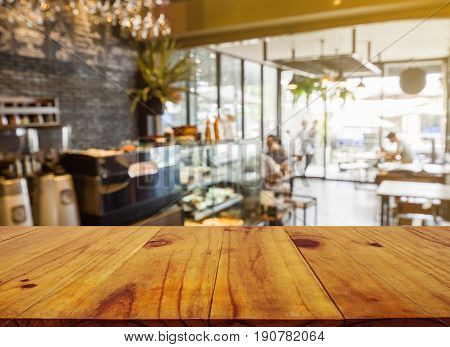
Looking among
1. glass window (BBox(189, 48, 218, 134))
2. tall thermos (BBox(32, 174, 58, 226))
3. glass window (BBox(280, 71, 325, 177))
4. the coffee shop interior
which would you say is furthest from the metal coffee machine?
glass window (BBox(189, 48, 218, 134))

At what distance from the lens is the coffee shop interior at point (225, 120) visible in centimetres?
290

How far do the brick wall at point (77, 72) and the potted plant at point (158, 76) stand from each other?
210mm

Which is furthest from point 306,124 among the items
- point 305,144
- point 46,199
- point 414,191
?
point 46,199

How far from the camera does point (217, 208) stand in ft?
10.4

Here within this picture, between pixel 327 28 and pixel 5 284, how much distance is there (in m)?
Result: 4.99

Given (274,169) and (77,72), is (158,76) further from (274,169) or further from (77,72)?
(274,169)

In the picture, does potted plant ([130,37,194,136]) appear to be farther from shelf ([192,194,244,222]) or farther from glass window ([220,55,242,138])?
shelf ([192,194,244,222])

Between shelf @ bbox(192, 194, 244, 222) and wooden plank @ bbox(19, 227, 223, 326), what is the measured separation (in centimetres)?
226

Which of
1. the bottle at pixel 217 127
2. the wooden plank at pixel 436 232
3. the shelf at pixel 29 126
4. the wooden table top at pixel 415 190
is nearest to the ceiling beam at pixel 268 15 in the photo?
the wooden table top at pixel 415 190

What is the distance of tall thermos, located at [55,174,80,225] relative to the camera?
3812 mm

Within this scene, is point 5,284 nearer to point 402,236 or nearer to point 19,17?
point 402,236

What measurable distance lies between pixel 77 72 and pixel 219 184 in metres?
3.02

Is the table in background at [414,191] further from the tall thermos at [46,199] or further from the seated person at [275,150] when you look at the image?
the tall thermos at [46,199]

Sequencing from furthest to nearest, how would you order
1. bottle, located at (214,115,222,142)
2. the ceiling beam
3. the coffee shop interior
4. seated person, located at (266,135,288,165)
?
the ceiling beam, bottle, located at (214,115,222,142), the coffee shop interior, seated person, located at (266,135,288,165)
